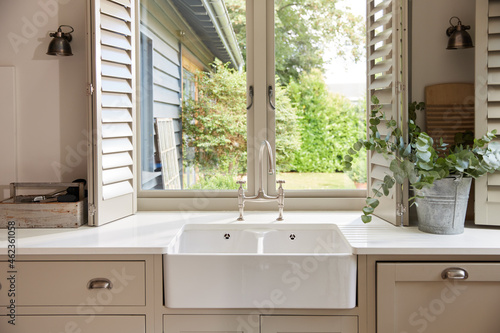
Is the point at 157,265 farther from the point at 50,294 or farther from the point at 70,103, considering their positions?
the point at 70,103

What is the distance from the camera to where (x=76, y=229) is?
8.38ft

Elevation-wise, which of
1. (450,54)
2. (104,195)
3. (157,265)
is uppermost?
(450,54)

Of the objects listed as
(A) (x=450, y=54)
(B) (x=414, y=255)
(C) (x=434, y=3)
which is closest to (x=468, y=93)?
(A) (x=450, y=54)

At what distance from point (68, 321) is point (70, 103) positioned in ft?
3.98

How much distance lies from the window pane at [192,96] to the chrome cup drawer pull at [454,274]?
1265mm

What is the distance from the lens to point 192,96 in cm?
303

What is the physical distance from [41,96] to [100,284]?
1.22m

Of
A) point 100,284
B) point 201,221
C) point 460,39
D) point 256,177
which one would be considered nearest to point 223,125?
point 256,177

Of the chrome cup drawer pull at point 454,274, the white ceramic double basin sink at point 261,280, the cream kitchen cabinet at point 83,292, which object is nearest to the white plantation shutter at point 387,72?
the chrome cup drawer pull at point 454,274

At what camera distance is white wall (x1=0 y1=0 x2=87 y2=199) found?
2.86 metres

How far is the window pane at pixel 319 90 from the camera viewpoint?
2973 millimetres

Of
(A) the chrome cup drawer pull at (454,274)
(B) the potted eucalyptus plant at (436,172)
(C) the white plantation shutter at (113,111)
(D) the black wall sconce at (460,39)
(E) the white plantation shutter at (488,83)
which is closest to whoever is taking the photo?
(A) the chrome cup drawer pull at (454,274)

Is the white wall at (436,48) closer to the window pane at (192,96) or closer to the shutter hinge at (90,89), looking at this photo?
the window pane at (192,96)

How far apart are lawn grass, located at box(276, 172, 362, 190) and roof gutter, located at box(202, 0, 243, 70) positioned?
0.68 meters
